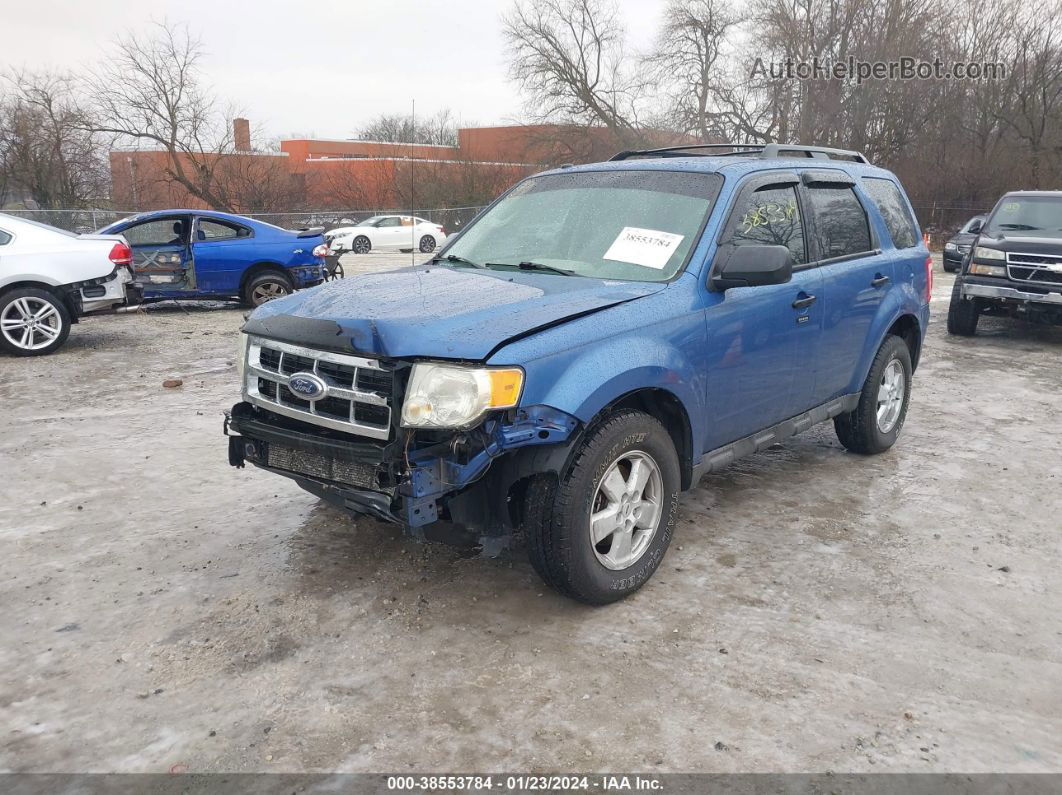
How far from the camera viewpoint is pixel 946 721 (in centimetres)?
281

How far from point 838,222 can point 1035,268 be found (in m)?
6.42

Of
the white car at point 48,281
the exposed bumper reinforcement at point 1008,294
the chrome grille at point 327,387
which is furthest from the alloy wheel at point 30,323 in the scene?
the exposed bumper reinforcement at point 1008,294

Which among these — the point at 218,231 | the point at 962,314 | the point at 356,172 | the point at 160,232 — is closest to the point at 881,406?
the point at 962,314

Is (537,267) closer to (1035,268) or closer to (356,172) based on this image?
(1035,268)

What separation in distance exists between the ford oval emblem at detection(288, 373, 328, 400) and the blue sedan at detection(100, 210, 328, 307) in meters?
9.42

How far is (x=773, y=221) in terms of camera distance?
4465 mm

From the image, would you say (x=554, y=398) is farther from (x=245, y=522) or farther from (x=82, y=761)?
(x=245, y=522)

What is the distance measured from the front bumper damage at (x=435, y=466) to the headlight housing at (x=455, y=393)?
0.08m

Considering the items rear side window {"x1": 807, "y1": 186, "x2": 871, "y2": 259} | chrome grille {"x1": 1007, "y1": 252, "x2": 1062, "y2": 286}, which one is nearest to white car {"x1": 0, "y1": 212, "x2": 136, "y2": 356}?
rear side window {"x1": 807, "y1": 186, "x2": 871, "y2": 259}

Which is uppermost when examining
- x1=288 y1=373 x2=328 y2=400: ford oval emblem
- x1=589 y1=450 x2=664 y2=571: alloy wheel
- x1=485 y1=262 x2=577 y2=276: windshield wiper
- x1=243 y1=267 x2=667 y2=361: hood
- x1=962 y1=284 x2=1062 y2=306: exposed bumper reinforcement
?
x1=485 y1=262 x2=577 y2=276: windshield wiper

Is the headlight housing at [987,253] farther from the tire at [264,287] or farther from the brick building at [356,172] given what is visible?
the brick building at [356,172]

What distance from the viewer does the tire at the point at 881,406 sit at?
17.7 feet

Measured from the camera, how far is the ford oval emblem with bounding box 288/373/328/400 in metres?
3.34

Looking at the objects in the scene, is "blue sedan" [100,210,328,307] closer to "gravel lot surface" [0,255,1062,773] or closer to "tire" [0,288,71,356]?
"tire" [0,288,71,356]
